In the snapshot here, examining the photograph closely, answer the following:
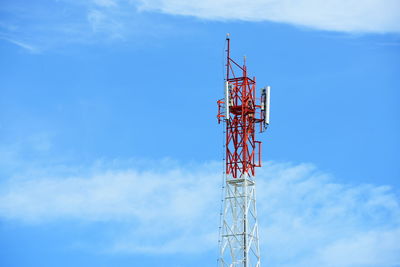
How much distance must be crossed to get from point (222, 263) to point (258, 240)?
4.36 meters

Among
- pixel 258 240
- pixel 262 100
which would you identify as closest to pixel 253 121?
pixel 262 100

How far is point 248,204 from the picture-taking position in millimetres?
127250

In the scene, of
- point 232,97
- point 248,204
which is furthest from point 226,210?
point 232,97

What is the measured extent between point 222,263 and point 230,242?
2287mm

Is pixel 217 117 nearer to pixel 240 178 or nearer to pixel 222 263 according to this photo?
pixel 240 178

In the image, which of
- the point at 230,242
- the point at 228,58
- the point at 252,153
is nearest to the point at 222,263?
the point at 230,242

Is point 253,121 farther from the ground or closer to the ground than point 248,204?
farther from the ground

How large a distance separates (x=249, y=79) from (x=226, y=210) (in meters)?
14.3

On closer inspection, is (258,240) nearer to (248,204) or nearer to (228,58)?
(248,204)

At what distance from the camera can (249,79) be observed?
131125mm

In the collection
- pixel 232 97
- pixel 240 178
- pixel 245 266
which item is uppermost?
pixel 232 97

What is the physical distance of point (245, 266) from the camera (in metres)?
125

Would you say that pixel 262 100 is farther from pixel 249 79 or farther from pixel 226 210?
pixel 226 210

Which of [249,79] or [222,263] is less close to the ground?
[249,79]
